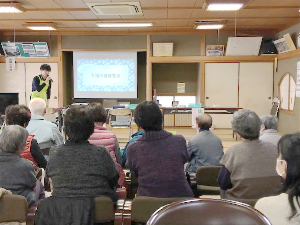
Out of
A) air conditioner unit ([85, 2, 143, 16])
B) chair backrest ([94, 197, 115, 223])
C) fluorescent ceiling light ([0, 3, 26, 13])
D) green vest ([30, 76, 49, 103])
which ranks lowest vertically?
chair backrest ([94, 197, 115, 223])

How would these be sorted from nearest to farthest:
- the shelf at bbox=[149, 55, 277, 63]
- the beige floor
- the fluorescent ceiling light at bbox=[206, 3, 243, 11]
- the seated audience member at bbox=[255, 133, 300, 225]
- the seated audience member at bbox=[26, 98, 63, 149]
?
the seated audience member at bbox=[255, 133, 300, 225] < the seated audience member at bbox=[26, 98, 63, 149] < the fluorescent ceiling light at bbox=[206, 3, 243, 11] < the beige floor < the shelf at bbox=[149, 55, 277, 63]

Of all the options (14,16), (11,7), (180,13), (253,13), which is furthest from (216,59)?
(11,7)

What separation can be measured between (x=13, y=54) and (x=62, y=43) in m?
1.32

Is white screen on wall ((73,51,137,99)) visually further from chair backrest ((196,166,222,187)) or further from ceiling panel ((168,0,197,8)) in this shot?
chair backrest ((196,166,222,187))

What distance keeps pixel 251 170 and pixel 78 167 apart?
1.06 metres

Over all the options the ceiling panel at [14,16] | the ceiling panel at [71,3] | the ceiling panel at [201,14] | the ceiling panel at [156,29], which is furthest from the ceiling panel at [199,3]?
the ceiling panel at [14,16]

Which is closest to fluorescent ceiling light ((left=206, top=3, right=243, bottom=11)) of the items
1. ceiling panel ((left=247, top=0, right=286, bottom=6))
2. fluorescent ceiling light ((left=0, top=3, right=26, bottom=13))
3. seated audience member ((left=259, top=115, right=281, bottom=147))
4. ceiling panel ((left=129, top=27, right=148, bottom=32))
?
ceiling panel ((left=247, top=0, right=286, bottom=6))

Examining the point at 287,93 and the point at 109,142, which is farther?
the point at 287,93

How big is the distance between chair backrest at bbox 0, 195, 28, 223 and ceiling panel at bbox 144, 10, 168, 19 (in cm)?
494

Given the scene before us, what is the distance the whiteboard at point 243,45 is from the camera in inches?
305

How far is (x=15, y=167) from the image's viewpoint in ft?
6.39

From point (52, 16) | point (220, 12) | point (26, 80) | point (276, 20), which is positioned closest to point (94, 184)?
point (220, 12)

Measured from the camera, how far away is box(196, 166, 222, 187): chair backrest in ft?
7.94

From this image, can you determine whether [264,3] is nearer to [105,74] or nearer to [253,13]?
[253,13]
